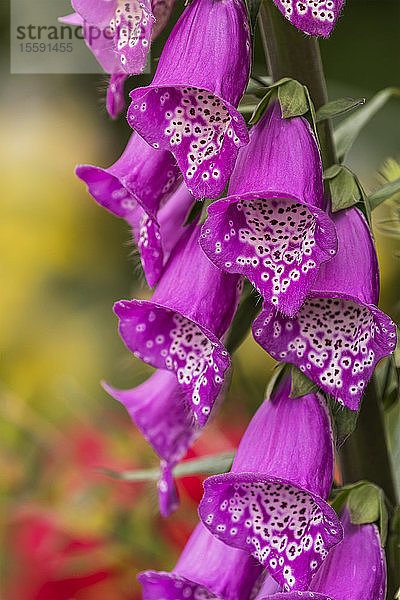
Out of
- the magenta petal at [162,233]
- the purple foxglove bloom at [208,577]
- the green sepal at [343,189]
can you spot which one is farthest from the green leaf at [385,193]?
the purple foxglove bloom at [208,577]

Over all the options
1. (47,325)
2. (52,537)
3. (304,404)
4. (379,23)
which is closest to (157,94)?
(304,404)

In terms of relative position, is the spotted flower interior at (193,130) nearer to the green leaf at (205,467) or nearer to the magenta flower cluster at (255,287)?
the magenta flower cluster at (255,287)

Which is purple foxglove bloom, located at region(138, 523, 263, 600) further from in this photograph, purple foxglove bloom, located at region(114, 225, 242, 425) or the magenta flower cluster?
purple foxglove bloom, located at region(114, 225, 242, 425)

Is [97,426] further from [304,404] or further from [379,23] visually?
[379,23]

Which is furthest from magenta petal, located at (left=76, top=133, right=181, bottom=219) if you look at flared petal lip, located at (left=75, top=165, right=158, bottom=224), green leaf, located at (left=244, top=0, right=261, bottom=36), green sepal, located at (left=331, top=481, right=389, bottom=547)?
green sepal, located at (left=331, top=481, right=389, bottom=547)

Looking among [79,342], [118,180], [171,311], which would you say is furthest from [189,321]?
[79,342]
